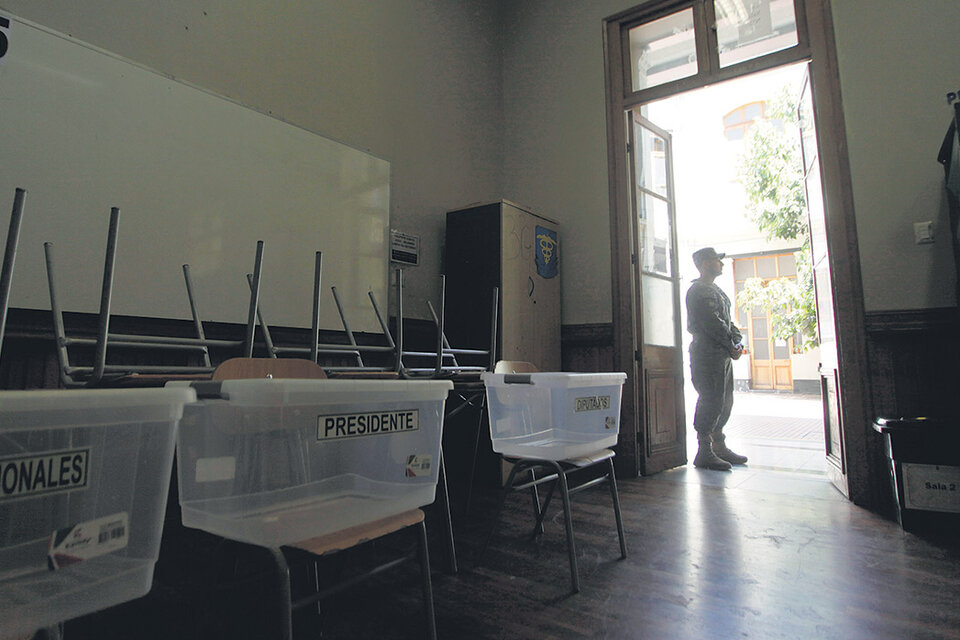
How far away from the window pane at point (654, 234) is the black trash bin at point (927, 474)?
5.83ft

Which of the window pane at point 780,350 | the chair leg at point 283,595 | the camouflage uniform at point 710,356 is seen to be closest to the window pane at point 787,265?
the window pane at point 780,350

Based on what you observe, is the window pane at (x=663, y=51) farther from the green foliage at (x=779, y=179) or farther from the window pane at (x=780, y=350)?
the window pane at (x=780, y=350)

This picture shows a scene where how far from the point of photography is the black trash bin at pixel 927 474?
7.22 feet

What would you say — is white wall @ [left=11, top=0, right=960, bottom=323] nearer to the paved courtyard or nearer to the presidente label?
the paved courtyard

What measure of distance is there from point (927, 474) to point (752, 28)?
2712 mm

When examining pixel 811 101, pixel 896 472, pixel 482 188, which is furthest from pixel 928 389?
pixel 482 188

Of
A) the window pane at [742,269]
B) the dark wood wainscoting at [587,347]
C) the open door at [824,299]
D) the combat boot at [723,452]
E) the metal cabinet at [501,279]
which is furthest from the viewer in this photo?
the window pane at [742,269]

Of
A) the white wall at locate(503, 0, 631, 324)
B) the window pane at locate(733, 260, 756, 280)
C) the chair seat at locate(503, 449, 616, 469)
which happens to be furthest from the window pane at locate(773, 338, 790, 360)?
the chair seat at locate(503, 449, 616, 469)

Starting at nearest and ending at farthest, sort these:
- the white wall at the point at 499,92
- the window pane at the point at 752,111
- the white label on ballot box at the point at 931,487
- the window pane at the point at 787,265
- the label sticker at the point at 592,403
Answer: the label sticker at the point at 592,403
the white label on ballot box at the point at 931,487
the white wall at the point at 499,92
the window pane at the point at 752,111
the window pane at the point at 787,265

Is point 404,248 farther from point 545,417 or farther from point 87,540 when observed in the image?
point 87,540

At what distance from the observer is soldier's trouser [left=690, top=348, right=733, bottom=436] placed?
3.63 metres

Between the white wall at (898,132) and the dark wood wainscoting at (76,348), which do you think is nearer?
the dark wood wainscoting at (76,348)

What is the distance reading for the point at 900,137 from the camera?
8.78 ft

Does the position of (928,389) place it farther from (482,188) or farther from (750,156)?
(750,156)
